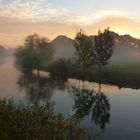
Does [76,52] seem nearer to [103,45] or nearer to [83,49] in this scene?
[83,49]

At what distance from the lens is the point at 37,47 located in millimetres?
178375

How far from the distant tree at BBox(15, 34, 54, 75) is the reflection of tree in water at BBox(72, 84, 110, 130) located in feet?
246

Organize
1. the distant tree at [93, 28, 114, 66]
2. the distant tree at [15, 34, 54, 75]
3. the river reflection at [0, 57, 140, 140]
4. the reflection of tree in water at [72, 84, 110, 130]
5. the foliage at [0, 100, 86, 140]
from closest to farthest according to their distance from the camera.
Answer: the foliage at [0, 100, 86, 140]
the river reflection at [0, 57, 140, 140]
the reflection of tree in water at [72, 84, 110, 130]
the distant tree at [93, 28, 114, 66]
the distant tree at [15, 34, 54, 75]

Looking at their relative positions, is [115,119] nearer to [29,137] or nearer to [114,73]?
[29,137]

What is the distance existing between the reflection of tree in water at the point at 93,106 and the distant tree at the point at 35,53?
74984 mm

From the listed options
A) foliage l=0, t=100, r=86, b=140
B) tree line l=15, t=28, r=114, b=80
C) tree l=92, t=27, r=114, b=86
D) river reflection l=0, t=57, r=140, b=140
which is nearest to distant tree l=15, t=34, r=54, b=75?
tree line l=15, t=28, r=114, b=80

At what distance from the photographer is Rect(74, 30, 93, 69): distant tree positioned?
12769cm

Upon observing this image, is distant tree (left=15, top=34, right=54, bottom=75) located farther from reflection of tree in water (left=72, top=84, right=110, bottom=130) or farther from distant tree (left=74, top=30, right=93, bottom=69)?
reflection of tree in water (left=72, top=84, right=110, bottom=130)

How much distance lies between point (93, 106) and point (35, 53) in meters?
105

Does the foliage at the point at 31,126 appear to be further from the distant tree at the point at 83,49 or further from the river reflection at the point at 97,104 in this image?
the distant tree at the point at 83,49

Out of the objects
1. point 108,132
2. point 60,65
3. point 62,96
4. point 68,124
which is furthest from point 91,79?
point 68,124

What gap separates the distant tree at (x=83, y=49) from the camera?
127688 mm

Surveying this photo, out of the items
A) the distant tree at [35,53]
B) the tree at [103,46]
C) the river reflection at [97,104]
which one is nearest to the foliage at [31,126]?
the river reflection at [97,104]

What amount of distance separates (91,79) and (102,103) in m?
46.1
